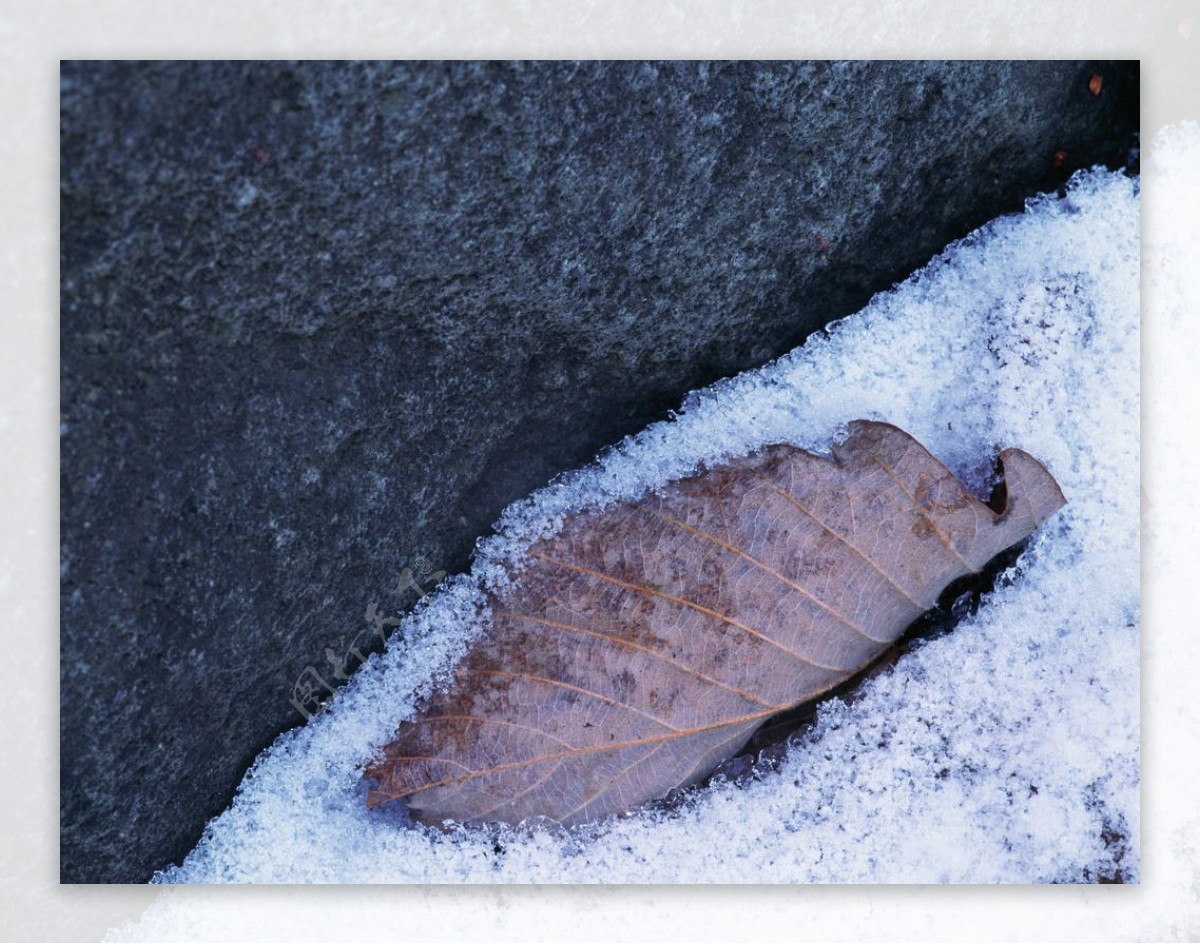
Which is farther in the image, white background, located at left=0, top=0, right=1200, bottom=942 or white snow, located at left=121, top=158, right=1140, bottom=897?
white snow, located at left=121, top=158, right=1140, bottom=897

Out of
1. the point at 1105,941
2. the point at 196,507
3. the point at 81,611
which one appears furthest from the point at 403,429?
the point at 1105,941

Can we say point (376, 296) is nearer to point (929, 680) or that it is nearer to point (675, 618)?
point (675, 618)

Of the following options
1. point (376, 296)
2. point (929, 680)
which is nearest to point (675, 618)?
point (929, 680)

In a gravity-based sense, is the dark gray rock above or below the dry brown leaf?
above

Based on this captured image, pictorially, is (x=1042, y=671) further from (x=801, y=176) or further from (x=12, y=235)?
(x=12, y=235)

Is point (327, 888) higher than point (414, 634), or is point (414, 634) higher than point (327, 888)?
point (414, 634)

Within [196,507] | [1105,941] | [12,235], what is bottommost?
[1105,941]
